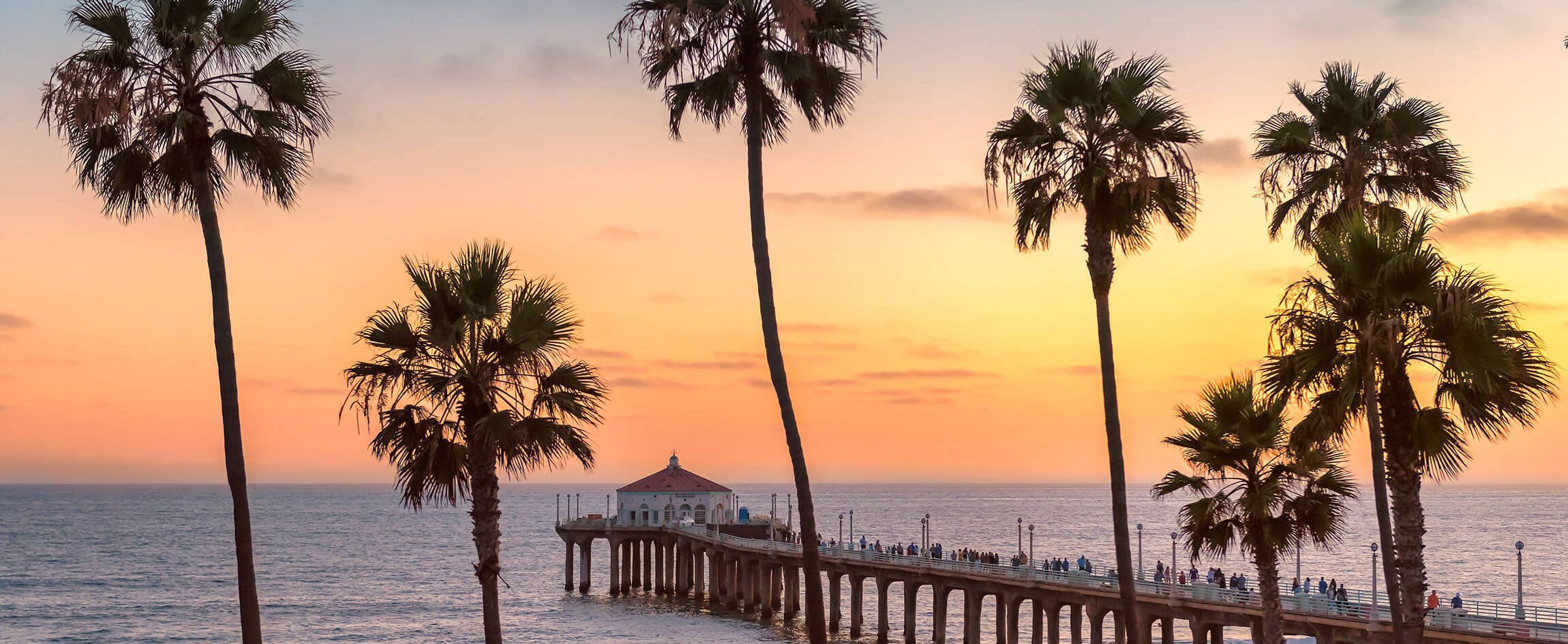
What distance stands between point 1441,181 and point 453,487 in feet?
46.4

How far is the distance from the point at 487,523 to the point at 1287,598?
3206 centimetres

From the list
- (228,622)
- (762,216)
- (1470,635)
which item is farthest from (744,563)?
(762,216)

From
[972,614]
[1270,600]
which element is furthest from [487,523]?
[972,614]

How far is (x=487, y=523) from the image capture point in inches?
654

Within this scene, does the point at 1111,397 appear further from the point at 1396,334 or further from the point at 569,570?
the point at 569,570

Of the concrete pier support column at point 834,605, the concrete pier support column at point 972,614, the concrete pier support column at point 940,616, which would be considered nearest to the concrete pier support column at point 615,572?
the concrete pier support column at point 834,605

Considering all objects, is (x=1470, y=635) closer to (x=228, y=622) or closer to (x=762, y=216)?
(x=762, y=216)

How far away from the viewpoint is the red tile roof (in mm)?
105250

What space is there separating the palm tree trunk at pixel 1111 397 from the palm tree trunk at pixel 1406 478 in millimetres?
3425

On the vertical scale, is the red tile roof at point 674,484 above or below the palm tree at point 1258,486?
below

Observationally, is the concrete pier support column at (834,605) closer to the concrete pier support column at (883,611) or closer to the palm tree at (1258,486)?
the concrete pier support column at (883,611)

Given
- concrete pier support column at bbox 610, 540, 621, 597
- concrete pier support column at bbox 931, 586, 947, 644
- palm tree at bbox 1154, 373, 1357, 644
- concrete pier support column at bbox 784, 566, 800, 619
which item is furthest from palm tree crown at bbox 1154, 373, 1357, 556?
concrete pier support column at bbox 610, 540, 621, 597

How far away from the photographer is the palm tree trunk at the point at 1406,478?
1634 centimetres

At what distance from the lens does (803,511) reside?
18.2m
